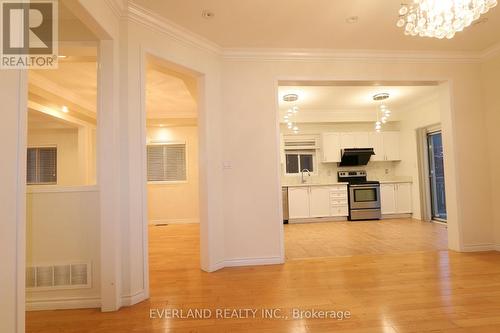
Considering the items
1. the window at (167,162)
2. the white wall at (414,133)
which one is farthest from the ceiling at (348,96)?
the window at (167,162)

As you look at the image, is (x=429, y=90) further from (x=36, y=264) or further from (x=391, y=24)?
(x=36, y=264)

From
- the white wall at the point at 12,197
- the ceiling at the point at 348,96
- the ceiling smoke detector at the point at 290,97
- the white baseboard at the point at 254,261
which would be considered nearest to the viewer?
the white wall at the point at 12,197

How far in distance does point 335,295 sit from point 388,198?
Result: 4727mm

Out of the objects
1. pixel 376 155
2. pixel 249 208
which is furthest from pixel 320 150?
pixel 249 208

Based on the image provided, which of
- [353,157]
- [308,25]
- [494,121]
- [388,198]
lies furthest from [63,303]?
[388,198]

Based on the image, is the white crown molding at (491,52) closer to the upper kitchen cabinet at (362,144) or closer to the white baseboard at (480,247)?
the white baseboard at (480,247)

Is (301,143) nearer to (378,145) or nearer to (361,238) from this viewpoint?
(378,145)

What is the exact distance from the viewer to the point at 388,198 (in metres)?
6.24

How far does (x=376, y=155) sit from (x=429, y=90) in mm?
1911

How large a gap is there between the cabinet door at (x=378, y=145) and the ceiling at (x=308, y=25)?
325 cm

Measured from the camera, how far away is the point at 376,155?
6590mm

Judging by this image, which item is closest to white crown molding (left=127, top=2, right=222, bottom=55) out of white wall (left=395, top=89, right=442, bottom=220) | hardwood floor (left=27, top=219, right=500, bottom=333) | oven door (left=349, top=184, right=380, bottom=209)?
hardwood floor (left=27, top=219, right=500, bottom=333)

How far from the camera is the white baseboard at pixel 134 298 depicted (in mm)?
2209

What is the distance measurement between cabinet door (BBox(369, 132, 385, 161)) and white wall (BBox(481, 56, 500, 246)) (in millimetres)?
3066
